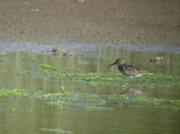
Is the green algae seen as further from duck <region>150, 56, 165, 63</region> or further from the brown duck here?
duck <region>150, 56, 165, 63</region>

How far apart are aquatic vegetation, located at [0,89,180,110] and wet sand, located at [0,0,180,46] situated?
8.30 meters

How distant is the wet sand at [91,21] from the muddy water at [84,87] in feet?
4.04

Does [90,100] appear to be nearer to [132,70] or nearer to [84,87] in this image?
[84,87]

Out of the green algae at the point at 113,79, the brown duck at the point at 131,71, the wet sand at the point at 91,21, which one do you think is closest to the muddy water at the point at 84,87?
the green algae at the point at 113,79

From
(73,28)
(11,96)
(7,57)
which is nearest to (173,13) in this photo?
(73,28)

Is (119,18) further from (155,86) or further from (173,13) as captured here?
(155,86)

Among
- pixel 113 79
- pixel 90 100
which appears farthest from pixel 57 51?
pixel 90 100

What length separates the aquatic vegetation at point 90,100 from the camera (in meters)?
11.8

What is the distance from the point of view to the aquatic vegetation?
11844 mm

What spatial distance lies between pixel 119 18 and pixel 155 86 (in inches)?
409

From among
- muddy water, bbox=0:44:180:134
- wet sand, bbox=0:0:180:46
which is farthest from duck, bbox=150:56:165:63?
wet sand, bbox=0:0:180:46

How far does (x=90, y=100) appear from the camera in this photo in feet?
40.0

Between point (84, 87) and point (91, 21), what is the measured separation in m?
10.2

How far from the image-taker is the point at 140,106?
1187 cm
